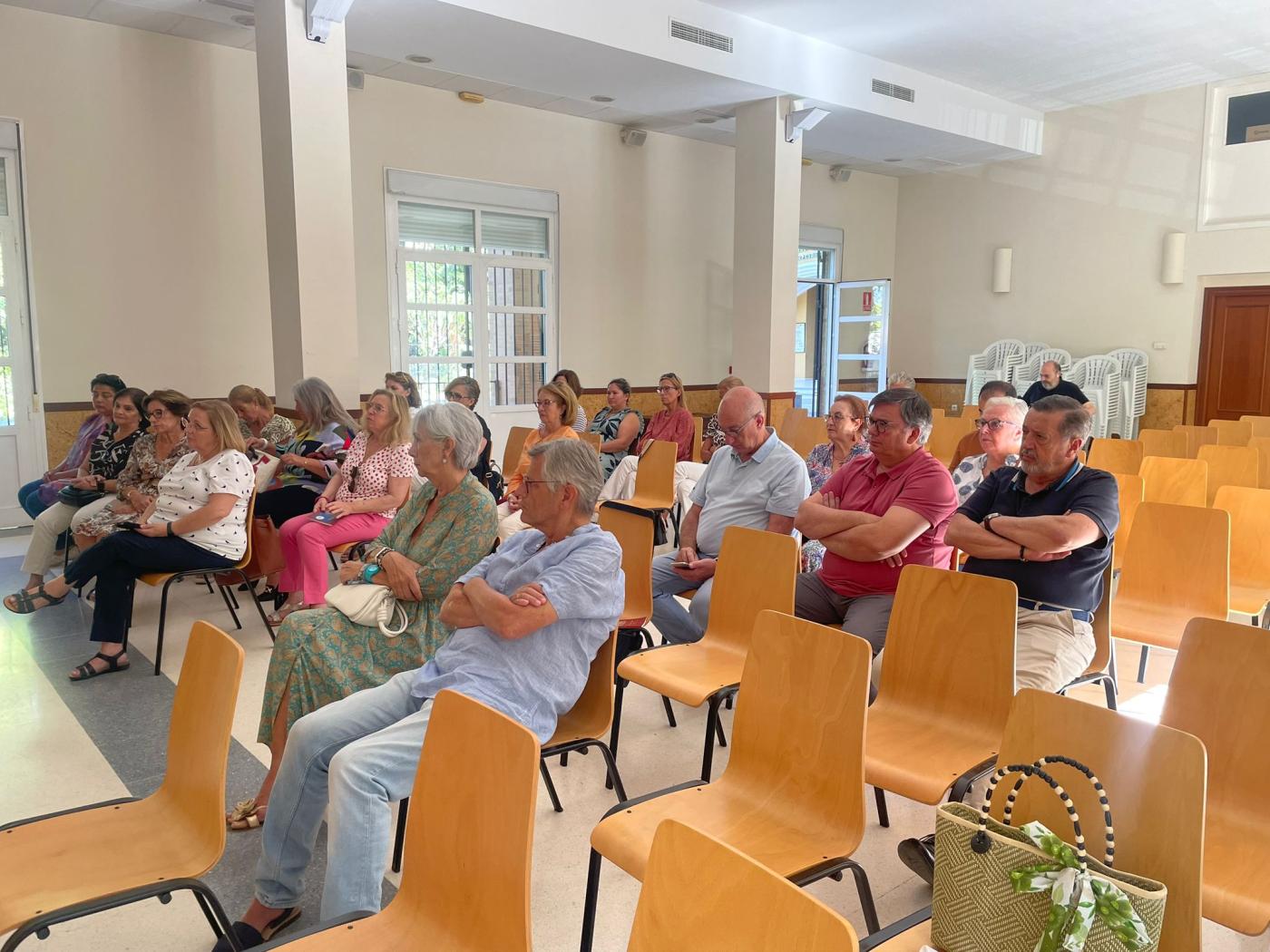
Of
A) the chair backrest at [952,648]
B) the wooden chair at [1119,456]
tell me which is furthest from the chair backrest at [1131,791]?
the wooden chair at [1119,456]

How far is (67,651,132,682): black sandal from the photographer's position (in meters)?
3.76

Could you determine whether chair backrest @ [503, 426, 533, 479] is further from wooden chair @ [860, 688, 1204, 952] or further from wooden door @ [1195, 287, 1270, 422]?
wooden door @ [1195, 287, 1270, 422]

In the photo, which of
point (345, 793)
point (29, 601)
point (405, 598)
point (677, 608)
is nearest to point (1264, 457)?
point (677, 608)

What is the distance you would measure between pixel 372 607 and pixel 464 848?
1.29 m

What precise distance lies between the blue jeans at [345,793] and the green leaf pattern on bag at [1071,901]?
1.22 meters

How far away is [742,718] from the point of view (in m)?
Answer: 2.09

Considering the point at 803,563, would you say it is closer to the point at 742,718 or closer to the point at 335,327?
the point at 742,718

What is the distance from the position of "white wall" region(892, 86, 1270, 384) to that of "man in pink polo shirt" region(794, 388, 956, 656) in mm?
8718

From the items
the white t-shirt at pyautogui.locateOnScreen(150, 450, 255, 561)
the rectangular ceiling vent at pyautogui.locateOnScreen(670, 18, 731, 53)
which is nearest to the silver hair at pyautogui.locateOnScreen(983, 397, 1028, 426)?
the white t-shirt at pyautogui.locateOnScreen(150, 450, 255, 561)

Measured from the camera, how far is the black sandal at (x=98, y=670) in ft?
12.3

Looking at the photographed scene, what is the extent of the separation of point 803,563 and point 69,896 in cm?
280

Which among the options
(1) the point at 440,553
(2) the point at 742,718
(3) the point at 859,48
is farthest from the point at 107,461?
(3) the point at 859,48

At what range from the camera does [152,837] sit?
74.7 inches

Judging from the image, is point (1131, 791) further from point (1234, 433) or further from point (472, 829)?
point (1234, 433)
